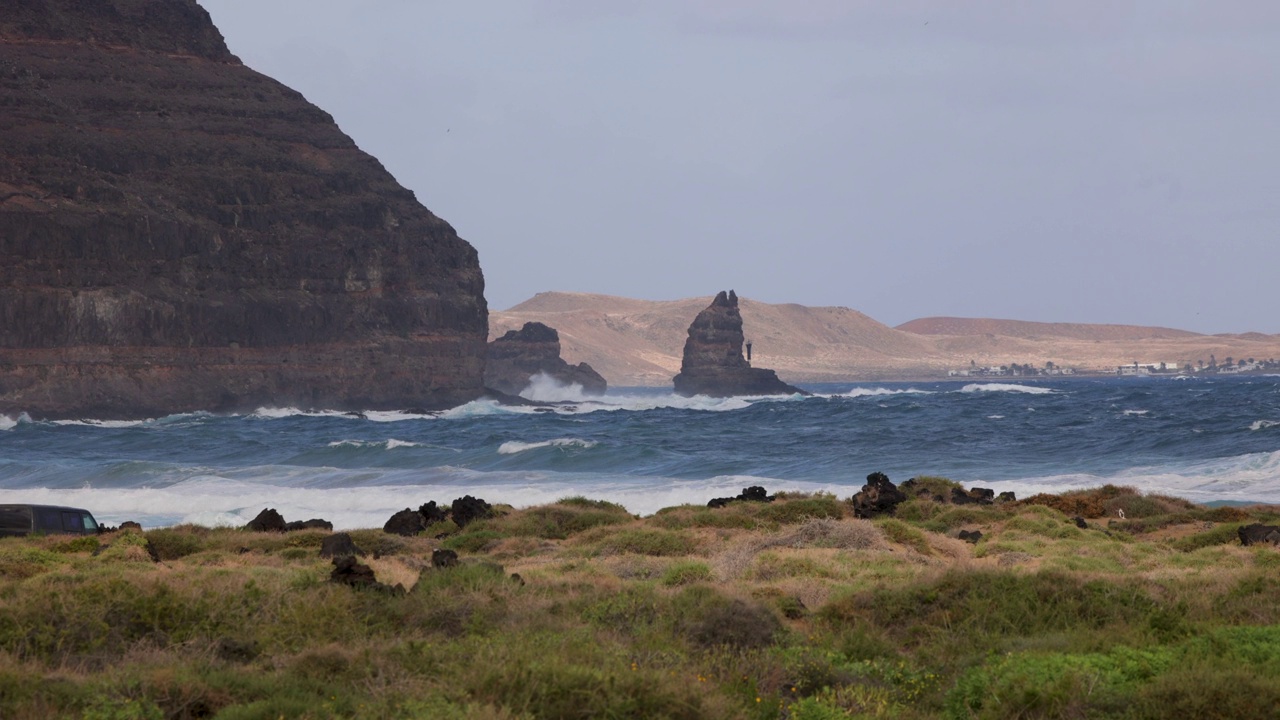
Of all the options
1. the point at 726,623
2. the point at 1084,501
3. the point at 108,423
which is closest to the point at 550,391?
the point at 108,423

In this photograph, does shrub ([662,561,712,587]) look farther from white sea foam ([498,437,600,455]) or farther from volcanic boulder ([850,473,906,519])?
white sea foam ([498,437,600,455])

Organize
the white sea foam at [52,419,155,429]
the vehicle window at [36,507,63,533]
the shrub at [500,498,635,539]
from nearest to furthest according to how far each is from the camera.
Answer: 1. the vehicle window at [36,507,63,533]
2. the shrub at [500,498,635,539]
3. the white sea foam at [52,419,155,429]

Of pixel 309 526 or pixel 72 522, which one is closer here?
pixel 72 522

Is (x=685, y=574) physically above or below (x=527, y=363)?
below


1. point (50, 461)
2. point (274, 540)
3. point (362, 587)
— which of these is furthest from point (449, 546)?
point (50, 461)

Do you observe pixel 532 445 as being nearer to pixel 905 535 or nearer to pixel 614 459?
pixel 614 459

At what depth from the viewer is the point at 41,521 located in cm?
2062

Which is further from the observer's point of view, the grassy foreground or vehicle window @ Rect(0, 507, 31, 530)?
vehicle window @ Rect(0, 507, 31, 530)

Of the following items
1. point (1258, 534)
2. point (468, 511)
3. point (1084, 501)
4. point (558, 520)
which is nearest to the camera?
point (1258, 534)

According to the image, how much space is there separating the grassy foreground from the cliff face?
80.1 m

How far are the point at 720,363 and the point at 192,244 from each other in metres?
66.6

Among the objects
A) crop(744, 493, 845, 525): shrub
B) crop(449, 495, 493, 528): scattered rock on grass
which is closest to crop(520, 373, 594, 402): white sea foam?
crop(449, 495, 493, 528): scattered rock on grass

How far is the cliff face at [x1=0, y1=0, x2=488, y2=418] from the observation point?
89.9 metres

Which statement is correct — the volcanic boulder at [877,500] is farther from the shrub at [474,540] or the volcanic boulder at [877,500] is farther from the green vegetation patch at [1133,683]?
the green vegetation patch at [1133,683]
